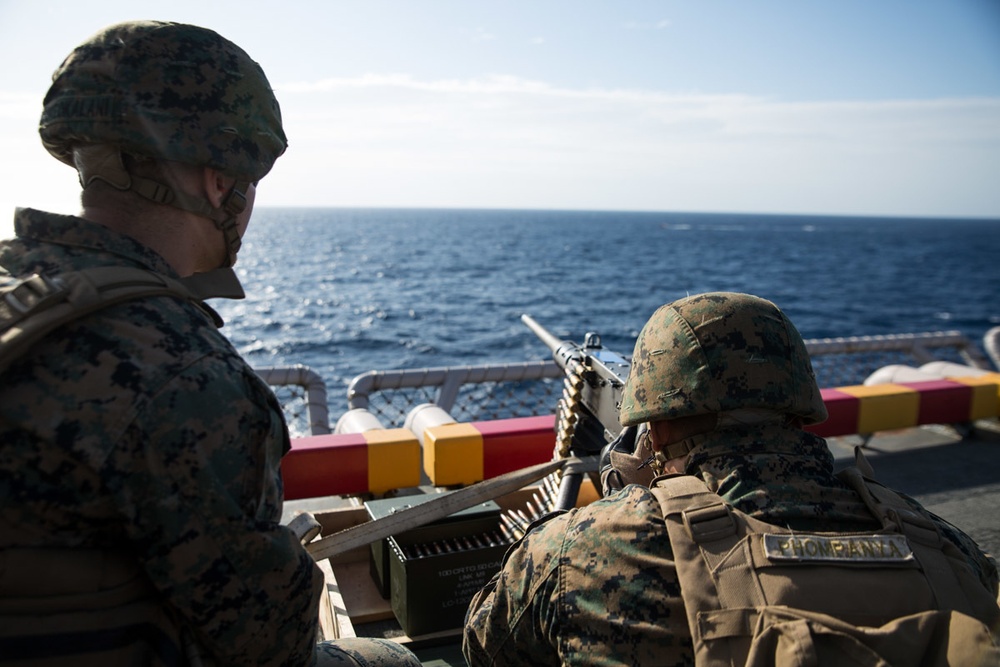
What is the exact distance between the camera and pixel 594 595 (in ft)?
6.13

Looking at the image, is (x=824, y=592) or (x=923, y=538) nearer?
(x=824, y=592)

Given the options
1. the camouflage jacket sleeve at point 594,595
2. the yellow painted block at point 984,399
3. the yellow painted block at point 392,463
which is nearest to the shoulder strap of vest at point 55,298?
the camouflage jacket sleeve at point 594,595

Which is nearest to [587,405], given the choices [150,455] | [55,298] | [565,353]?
[565,353]

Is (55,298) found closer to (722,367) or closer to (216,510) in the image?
(216,510)

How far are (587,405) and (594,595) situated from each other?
2.48 meters

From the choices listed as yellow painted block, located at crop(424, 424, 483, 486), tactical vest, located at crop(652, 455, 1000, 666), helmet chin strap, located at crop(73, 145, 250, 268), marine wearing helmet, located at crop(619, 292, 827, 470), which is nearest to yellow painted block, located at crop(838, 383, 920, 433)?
yellow painted block, located at crop(424, 424, 483, 486)

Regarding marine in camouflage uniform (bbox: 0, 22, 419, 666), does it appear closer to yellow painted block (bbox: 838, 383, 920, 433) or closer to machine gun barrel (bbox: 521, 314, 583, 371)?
machine gun barrel (bbox: 521, 314, 583, 371)

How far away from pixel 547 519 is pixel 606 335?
2341 centimetres

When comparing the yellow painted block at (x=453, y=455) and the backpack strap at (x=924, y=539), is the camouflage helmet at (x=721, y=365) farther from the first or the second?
the yellow painted block at (x=453, y=455)

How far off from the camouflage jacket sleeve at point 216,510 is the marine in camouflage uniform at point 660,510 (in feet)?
2.01

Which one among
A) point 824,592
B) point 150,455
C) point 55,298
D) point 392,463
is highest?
point 55,298

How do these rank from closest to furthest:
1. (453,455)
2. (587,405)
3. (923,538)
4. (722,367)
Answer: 1. (923,538)
2. (722,367)
3. (587,405)
4. (453,455)

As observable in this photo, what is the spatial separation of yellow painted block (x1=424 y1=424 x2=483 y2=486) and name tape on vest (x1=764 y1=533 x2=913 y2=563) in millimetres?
3495

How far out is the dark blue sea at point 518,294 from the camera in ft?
82.3
